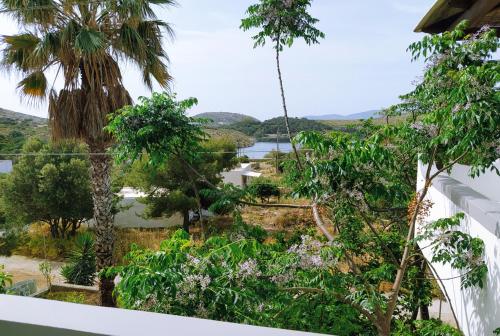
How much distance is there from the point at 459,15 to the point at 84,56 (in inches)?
182

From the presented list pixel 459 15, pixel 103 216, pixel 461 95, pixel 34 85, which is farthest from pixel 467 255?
pixel 34 85

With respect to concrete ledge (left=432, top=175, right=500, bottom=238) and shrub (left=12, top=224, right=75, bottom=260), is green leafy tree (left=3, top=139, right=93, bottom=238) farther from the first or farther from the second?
concrete ledge (left=432, top=175, right=500, bottom=238)

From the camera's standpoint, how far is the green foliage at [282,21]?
368 centimetres

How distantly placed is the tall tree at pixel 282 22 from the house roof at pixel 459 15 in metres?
0.87

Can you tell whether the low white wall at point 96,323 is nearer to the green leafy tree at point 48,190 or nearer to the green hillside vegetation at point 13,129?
the green leafy tree at point 48,190

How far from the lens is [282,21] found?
3.74 m

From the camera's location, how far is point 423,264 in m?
4.14

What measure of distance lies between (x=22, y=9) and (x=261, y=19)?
146 inches

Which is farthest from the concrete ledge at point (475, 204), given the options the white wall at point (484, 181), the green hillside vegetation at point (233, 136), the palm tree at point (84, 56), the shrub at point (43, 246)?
the shrub at point (43, 246)

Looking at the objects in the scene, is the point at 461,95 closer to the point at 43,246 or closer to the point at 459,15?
the point at 459,15

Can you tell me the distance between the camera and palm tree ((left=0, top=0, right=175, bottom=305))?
5.99 meters

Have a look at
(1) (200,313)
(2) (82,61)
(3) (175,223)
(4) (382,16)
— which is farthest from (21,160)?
(1) (200,313)

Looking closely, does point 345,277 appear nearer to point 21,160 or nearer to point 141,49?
point 141,49

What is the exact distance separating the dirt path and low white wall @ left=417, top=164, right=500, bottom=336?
24.7ft
